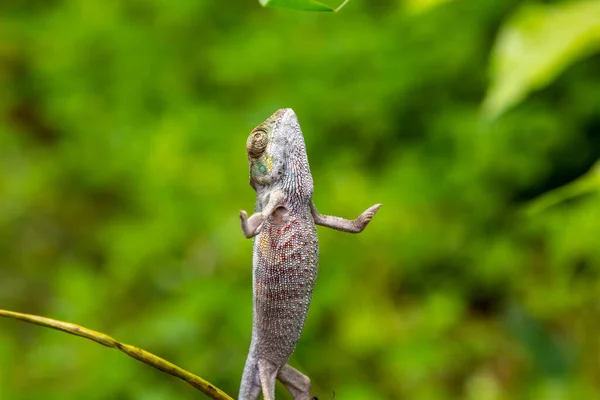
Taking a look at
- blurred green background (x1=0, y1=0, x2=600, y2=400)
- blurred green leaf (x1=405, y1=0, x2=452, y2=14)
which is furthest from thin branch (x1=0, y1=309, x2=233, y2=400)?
blurred green background (x1=0, y1=0, x2=600, y2=400)

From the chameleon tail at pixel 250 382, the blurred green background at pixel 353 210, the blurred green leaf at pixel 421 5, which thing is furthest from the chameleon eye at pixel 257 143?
the blurred green background at pixel 353 210

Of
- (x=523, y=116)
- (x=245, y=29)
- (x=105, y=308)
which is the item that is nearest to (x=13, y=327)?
(x=105, y=308)

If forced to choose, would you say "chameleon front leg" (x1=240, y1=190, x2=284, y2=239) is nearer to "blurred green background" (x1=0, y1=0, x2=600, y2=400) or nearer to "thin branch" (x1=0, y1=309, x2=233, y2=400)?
"thin branch" (x1=0, y1=309, x2=233, y2=400)

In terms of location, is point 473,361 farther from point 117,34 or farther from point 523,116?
point 117,34

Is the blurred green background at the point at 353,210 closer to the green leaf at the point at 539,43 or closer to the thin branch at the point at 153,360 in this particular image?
the green leaf at the point at 539,43

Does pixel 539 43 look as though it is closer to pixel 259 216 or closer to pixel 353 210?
pixel 259 216

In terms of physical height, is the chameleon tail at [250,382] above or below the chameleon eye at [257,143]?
below
